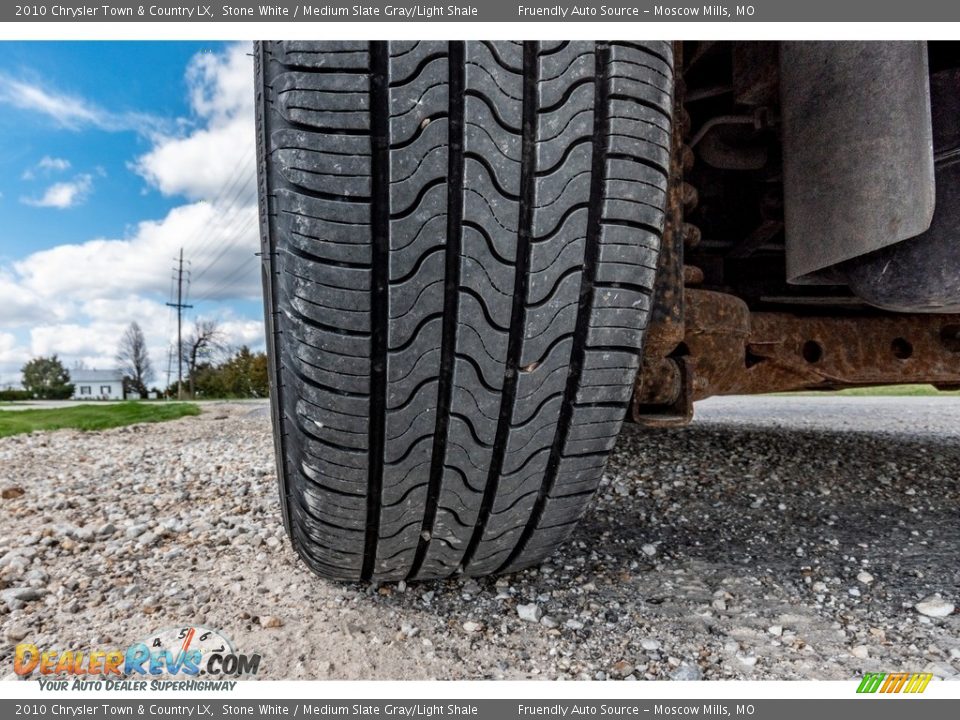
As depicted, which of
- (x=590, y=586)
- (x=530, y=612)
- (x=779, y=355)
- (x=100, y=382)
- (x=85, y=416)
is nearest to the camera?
(x=530, y=612)

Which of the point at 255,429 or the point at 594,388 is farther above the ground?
the point at 594,388

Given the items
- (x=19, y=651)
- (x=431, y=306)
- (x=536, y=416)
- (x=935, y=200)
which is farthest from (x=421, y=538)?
(x=935, y=200)

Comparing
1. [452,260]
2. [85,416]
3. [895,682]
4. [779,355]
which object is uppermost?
[452,260]

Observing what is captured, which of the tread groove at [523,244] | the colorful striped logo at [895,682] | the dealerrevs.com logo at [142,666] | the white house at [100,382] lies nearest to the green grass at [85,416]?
the dealerrevs.com logo at [142,666]

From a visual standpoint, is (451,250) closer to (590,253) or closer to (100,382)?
(590,253)

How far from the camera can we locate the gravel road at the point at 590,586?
1046 mm

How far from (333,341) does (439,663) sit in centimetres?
56

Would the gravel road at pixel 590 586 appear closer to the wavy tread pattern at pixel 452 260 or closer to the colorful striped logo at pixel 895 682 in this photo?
the colorful striped logo at pixel 895 682

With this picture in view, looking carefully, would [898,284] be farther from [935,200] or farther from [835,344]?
[835,344]

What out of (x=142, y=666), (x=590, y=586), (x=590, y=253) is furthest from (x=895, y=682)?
(x=142, y=666)

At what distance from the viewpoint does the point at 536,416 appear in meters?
0.99

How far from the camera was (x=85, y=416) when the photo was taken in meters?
5.75

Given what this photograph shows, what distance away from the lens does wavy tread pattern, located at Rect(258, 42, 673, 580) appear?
33.2 inches

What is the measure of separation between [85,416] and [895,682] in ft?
21.0
